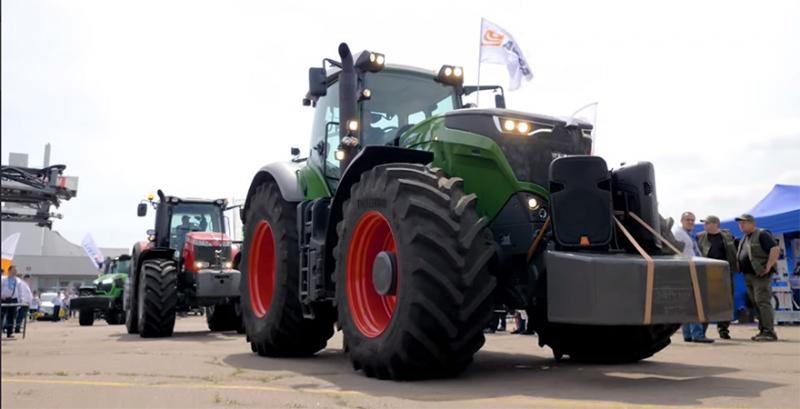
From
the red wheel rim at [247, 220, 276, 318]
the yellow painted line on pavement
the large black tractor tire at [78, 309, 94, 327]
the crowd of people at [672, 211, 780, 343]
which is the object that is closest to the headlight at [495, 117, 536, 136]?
the yellow painted line on pavement

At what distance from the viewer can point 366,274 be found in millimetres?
5375

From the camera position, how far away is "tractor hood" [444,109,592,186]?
5.04 metres

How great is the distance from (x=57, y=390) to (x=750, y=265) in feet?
27.1

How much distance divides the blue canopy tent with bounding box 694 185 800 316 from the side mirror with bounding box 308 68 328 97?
991 centimetres

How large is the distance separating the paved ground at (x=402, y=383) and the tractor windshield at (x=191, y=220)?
6907 mm

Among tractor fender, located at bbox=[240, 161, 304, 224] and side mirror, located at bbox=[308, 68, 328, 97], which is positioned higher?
side mirror, located at bbox=[308, 68, 328, 97]

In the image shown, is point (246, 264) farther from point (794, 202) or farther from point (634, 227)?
point (794, 202)

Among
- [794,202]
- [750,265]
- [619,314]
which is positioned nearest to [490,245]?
[619,314]

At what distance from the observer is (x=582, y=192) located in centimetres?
455

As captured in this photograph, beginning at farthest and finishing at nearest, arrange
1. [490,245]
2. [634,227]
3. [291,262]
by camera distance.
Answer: [291,262] → [634,227] → [490,245]

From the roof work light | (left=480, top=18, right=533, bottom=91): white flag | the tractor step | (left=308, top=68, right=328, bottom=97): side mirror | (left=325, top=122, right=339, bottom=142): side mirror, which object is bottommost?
the tractor step

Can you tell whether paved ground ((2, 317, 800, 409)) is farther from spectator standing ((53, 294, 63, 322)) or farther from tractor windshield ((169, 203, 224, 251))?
spectator standing ((53, 294, 63, 322))

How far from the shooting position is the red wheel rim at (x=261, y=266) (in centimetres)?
759

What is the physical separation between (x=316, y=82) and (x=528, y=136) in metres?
2.15
